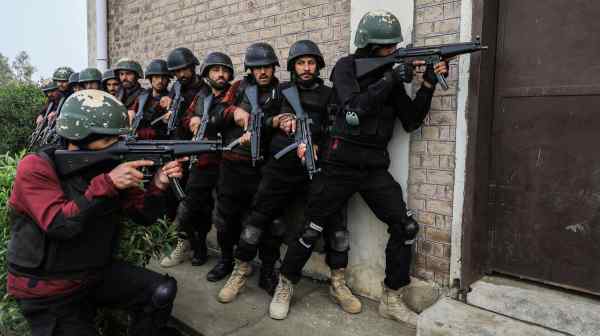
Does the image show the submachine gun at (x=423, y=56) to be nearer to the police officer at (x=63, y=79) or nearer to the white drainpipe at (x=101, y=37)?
the white drainpipe at (x=101, y=37)

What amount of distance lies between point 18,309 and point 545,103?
3.30m

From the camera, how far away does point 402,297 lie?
3244 mm

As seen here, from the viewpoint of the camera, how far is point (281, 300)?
3.28 meters

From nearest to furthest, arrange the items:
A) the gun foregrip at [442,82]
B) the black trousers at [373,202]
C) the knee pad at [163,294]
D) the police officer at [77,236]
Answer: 1. the police officer at [77,236]
2. the knee pad at [163,294]
3. the gun foregrip at [442,82]
4. the black trousers at [373,202]

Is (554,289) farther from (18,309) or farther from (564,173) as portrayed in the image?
(18,309)

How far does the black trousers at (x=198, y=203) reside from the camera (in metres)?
4.14

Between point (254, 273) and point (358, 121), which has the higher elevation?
point (358, 121)

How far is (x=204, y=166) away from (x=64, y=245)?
201 cm

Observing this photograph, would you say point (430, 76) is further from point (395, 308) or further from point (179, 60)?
point (179, 60)

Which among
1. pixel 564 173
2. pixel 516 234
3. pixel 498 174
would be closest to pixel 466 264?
pixel 516 234

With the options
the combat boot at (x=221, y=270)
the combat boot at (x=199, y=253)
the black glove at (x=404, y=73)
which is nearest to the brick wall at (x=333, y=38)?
the black glove at (x=404, y=73)

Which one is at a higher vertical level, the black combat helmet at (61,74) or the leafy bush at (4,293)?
the black combat helmet at (61,74)

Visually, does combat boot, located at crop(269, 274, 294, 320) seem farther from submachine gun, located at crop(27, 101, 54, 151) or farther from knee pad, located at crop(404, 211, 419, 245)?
submachine gun, located at crop(27, 101, 54, 151)

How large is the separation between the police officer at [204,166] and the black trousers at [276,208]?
692 mm
